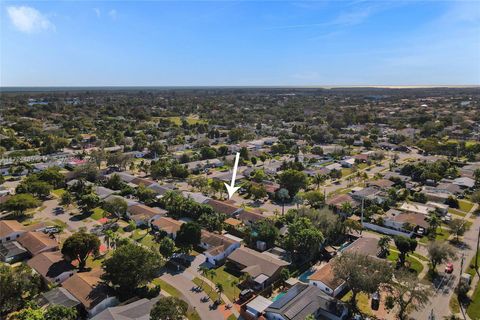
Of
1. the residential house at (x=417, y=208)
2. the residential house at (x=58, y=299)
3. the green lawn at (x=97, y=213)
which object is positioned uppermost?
the residential house at (x=58, y=299)

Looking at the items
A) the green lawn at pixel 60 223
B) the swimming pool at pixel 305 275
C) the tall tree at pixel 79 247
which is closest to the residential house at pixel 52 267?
the tall tree at pixel 79 247

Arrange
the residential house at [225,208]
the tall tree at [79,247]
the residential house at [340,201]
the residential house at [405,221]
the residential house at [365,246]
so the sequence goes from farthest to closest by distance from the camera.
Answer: the residential house at [340,201], the residential house at [225,208], the residential house at [405,221], the residential house at [365,246], the tall tree at [79,247]

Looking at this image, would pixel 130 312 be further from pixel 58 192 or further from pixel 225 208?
pixel 58 192

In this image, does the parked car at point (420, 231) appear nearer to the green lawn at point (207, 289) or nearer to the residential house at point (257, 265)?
the residential house at point (257, 265)

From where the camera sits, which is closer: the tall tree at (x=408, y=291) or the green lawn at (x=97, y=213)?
the tall tree at (x=408, y=291)

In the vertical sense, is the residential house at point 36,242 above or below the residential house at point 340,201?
above

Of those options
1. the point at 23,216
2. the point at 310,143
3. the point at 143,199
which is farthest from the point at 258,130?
the point at 23,216

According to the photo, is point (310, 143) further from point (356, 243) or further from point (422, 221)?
point (356, 243)
